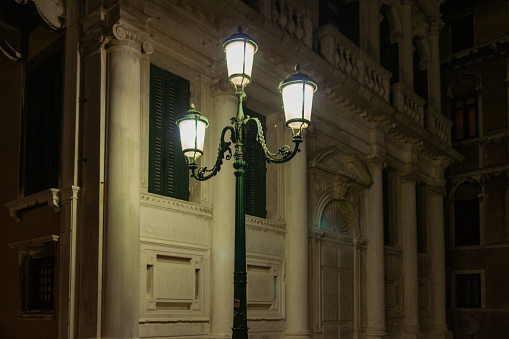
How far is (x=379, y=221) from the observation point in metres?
14.8

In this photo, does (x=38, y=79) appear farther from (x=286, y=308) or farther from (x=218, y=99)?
(x=286, y=308)

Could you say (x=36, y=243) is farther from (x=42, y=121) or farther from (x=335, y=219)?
(x=335, y=219)

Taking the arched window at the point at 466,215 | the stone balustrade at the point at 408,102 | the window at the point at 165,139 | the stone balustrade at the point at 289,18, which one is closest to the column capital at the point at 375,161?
the stone balustrade at the point at 408,102

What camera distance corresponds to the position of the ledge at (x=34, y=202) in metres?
8.83

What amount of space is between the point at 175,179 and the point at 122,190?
63.1 inches

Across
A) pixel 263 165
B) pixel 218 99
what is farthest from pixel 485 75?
pixel 218 99

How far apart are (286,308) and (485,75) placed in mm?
12988

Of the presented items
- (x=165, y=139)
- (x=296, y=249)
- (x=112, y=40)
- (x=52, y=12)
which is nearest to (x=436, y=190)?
(x=296, y=249)

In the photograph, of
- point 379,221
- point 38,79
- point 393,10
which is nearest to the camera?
point 38,79

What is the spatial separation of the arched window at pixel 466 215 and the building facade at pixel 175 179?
21.1ft

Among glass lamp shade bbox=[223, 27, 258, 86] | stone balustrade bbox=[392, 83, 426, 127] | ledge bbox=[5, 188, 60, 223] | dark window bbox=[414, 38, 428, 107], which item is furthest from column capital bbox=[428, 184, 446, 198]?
glass lamp shade bbox=[223, 27, 258, 86]

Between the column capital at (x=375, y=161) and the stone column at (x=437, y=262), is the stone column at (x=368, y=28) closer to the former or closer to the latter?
the column capital at (x=375, y=161)

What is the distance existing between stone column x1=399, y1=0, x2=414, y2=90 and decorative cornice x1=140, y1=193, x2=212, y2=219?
8882mm

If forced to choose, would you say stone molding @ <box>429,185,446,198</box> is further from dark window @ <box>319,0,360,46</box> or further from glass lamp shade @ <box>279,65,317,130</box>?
glass lamp shade @ <box>279,65,317,130</box>
